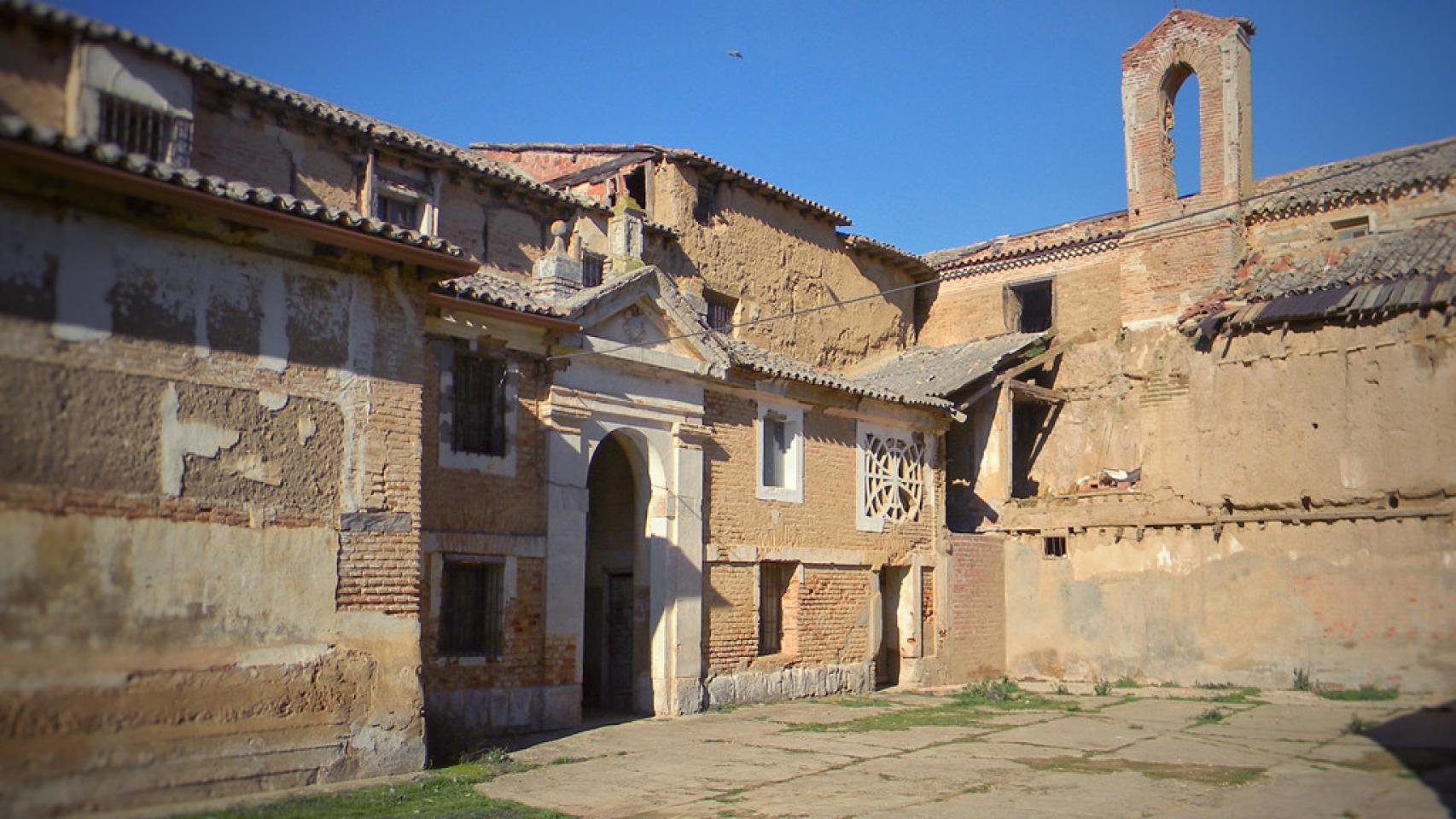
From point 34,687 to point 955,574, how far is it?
15404 millimetres

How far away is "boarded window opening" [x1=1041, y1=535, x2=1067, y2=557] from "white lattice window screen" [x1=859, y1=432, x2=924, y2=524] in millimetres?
2529

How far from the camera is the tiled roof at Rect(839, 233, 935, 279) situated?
25141mm

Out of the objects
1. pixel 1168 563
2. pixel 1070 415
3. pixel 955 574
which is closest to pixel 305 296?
pixel 955 574

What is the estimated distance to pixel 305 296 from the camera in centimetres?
1028

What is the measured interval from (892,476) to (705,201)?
6.29 metres

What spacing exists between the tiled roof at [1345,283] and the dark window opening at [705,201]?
8.85 metres

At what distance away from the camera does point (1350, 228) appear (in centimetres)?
2078

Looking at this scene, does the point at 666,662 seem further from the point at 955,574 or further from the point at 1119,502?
the point at 1119,502

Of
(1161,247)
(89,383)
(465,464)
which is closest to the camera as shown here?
(89,383)

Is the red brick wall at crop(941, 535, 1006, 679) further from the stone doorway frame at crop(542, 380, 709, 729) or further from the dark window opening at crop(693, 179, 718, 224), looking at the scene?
the dark window opening at crop(693, 179, 718, 224)

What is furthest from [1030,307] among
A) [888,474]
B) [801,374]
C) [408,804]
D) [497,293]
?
[408,804]

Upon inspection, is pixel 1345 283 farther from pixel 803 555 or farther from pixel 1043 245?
pixel 803 555

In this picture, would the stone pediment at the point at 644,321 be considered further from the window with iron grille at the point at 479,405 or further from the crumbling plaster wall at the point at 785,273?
the crumbling plaster wall at the point at 785,273

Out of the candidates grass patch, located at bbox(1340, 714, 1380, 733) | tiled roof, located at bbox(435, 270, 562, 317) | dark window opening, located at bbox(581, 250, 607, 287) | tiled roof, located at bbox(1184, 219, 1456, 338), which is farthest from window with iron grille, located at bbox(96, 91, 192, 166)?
tiled roof, located at bbox(1184, 219, 1456, 338)
